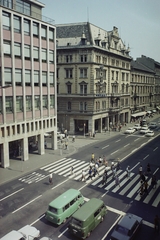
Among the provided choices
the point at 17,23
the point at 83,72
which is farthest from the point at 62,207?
the point at 83,72

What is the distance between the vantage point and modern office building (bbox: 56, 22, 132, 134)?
2520 inches

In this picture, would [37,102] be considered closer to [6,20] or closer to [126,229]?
[6,20]

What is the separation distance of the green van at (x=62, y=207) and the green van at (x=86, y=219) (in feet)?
5.71

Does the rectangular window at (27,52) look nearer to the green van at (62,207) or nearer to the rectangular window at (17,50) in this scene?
the rectangular window at (17,50)

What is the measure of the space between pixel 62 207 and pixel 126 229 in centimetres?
607

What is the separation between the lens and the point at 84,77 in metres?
64.4

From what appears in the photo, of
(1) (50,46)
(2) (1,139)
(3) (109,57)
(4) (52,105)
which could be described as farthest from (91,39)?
(2) (1,139)

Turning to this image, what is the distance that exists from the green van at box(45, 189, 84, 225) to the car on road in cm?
505

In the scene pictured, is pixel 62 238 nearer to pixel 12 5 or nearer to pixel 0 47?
pixel 0 47

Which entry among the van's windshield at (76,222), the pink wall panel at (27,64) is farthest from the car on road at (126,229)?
the pink wall panel at (27,64)

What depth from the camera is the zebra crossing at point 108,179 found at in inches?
1081

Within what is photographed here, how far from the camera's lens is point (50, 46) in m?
45.6

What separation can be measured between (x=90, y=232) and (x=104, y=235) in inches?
48.5

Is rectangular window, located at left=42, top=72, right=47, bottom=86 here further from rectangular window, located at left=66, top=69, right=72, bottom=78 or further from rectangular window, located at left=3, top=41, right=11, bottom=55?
rectangular window, located at left=66, top=69, right=72, bottom=78
